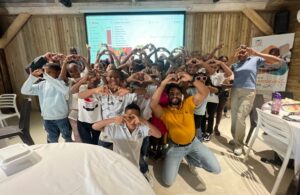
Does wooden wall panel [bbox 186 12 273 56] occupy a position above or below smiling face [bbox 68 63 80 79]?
above

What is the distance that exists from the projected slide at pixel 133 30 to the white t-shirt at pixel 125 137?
2.89m

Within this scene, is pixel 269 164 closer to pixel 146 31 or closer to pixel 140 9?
pixel 146 31

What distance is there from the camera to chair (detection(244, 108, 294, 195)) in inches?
66.5

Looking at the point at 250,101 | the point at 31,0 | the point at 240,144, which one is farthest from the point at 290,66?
the point at 31,0

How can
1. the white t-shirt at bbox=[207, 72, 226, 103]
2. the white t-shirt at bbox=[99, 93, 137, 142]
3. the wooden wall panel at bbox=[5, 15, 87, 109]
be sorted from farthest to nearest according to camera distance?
the wooden wall panel at bbox=[5, 15, 87, 109]
the white t-shirt at bbox=[207, 72, 226, 103]
the white t-shirt at bbox=[99, 93, 137, 142]

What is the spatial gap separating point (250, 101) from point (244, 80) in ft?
A: 0.99

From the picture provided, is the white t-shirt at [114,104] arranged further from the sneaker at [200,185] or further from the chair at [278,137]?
the chair at [278,137]

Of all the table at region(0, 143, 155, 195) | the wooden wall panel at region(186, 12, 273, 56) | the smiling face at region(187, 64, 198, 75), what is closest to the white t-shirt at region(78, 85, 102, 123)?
the table at region(0, 143, 155, 195)

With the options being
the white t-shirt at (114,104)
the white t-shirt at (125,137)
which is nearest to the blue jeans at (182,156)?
the white t-shirt at (125,137)

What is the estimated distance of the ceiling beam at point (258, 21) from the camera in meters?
4.06

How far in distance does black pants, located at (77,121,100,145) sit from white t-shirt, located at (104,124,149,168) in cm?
37

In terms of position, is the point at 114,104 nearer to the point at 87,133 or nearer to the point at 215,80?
the point at 87,133

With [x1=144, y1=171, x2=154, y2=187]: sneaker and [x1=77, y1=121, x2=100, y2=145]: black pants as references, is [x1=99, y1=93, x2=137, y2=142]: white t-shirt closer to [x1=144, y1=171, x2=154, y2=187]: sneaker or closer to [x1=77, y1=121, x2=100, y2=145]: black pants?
[x1=77, y1=121, x2=100, y2=145]: black pants

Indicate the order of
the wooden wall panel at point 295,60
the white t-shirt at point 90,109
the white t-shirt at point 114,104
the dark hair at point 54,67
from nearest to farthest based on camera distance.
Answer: the white t-shirt at point 114,104
the white t-shirt at point 90,109
the dark hair at point 54,67
the wooden wall panel at point 295,60
